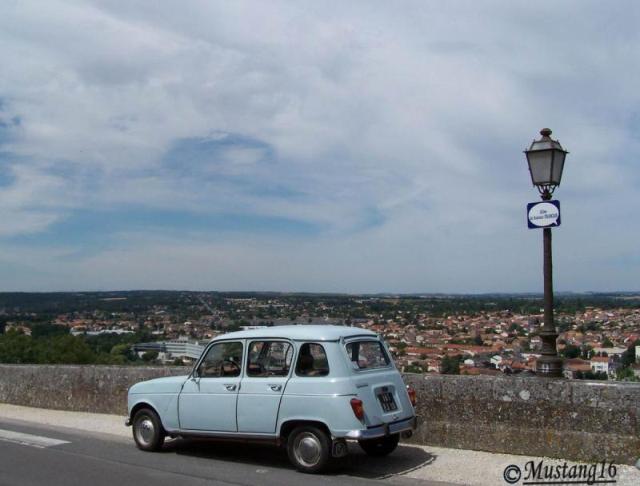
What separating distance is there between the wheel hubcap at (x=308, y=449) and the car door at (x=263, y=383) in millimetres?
357

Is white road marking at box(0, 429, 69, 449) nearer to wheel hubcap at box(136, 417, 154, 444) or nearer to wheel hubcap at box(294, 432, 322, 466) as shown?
wheel hubcap at box(136, 417, 154, 444)

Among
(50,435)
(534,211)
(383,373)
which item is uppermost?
(534,211)

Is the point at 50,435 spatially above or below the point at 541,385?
below

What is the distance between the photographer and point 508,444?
28.4 ft

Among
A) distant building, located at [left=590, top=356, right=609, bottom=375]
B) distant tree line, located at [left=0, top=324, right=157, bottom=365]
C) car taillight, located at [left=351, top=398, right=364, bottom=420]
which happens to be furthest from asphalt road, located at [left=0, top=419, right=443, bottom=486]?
distant tree line, located at [left=0, top=324, right=157, bottom=365]

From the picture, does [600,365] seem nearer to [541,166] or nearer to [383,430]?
[541,166]

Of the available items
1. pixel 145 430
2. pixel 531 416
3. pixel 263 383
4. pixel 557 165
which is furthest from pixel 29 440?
pixel 557 165

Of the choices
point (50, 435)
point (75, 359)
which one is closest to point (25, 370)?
point (50, 435)

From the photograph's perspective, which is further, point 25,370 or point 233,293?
→ point 233,293

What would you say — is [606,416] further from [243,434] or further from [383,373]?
[243,434]

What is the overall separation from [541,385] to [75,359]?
15.1m

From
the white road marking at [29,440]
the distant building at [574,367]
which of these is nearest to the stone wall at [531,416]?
the distant building at [574,367]

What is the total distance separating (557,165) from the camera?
9008 mm

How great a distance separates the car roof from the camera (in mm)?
8258
